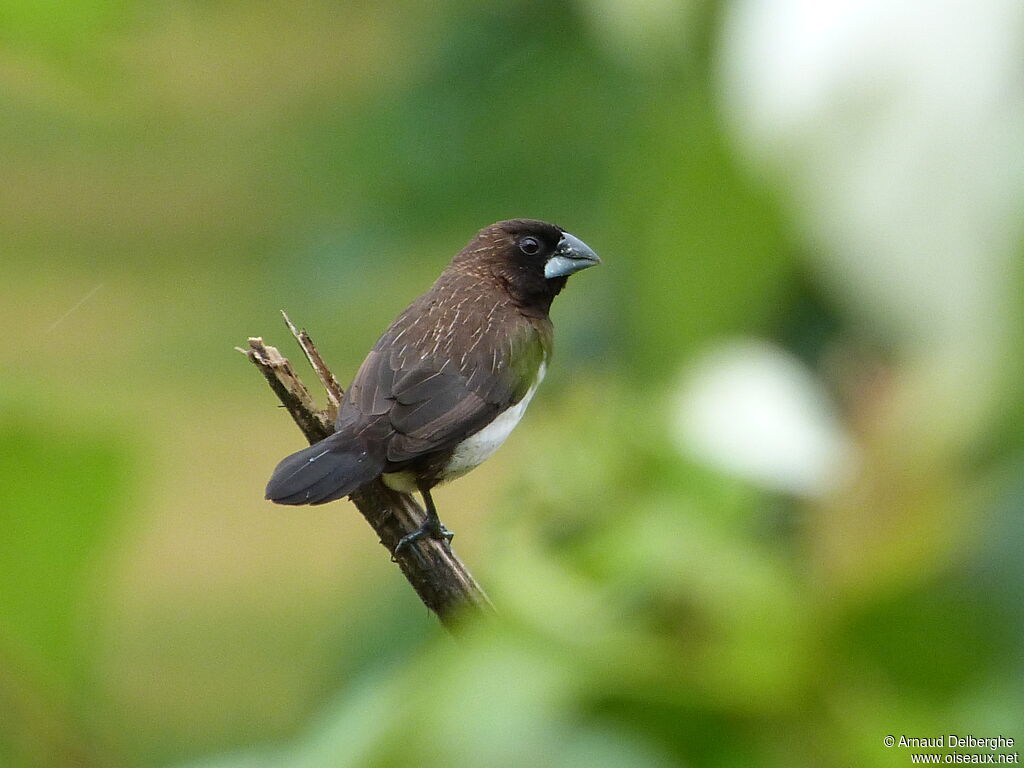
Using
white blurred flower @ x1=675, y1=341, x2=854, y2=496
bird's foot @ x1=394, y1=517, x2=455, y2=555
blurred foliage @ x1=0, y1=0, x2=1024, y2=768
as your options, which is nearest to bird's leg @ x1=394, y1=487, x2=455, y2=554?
bird's foot @ x1=394, y1=517, x2=455, y2=555

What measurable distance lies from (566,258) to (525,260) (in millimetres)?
52

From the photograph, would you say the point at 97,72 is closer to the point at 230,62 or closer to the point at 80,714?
the point at 80,714

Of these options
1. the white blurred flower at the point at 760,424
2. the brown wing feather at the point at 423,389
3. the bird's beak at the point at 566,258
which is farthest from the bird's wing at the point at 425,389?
the white blurred flower at the point at 760,424

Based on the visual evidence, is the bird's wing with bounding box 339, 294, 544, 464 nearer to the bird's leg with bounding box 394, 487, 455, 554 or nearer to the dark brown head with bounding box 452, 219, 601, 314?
the bird's leg with bounding box 394, 487, 455, 554

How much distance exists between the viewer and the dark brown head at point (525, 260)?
135cm

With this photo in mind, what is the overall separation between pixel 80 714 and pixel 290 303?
1950 millimetres

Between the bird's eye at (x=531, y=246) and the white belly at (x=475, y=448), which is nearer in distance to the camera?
the white belly at (x=475, y=448)

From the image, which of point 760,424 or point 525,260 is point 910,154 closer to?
point 760,424

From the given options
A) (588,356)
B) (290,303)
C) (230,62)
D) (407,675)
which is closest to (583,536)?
(407,675)

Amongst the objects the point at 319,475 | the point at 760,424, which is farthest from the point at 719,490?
the point at 319,475

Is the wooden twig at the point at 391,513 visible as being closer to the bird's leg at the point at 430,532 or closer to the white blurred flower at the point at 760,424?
the bird's leg at the point at 430,532

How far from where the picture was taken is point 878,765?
0.45 metres

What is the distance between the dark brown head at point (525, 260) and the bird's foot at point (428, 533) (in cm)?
35

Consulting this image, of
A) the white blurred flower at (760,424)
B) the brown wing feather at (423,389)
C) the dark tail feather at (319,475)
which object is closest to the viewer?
the white blurred flower at (760,424)
